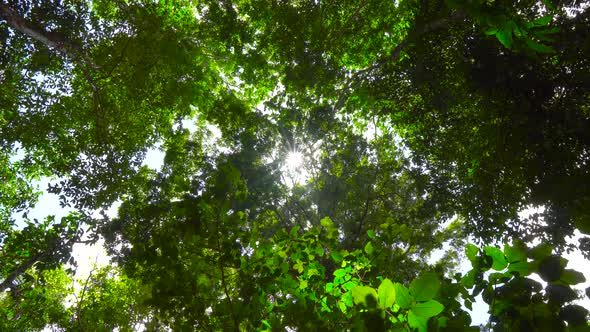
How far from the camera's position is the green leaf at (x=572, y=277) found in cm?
110

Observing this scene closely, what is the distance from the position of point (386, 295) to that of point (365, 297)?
0.24 feet

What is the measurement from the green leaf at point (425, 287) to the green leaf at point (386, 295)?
81 millimetres

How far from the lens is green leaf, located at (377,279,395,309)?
1.10 metres

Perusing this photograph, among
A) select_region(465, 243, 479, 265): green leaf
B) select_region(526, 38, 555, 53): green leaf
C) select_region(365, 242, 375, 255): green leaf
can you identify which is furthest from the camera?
select_region(365, 242, 375, 255): green leaf

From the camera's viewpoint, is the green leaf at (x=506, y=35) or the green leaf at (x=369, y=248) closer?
the green leaf at (x=506, y=35)

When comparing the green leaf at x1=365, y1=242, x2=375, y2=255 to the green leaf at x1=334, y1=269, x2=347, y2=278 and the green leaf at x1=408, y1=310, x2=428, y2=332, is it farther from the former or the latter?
the green leaf at x1=408, y1=310, x2=428, y2=332

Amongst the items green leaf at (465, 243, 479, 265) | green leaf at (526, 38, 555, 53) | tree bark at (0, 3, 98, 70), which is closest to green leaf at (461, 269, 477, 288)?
green leaf at (465, 243, 479, 265)

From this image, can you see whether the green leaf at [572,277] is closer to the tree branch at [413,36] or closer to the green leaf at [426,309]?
the green leaf at [426,309]

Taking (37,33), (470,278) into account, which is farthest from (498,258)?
(37,33)

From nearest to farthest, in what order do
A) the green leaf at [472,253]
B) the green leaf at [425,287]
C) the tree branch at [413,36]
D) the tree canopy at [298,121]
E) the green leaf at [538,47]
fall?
the green leaf at [538,47] < the green leaf at [425,287] < the green leaf at [472,253] < the tree canopy at [298,121] < the tree branch at [413,36]

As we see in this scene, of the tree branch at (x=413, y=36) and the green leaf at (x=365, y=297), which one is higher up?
the tree branch at (x=413, y=36)

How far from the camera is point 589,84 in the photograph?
5.47 m

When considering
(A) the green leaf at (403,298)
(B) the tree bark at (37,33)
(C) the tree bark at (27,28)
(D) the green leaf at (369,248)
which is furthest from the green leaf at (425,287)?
(C) the tree bark at (27,28)

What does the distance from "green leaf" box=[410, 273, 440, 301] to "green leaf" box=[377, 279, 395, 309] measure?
81 millimetres
